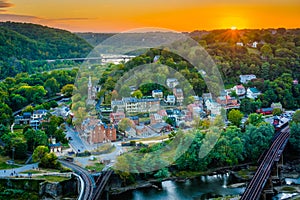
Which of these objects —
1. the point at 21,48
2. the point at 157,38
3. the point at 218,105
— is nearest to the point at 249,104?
the point at 218,105

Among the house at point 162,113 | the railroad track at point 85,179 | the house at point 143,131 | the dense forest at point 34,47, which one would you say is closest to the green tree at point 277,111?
the house at point 162,113

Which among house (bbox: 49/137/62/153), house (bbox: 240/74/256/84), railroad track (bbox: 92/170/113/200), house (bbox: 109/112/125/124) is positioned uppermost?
house (bbox: 240/74/256/84)

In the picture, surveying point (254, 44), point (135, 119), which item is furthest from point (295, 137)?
point (254, 44)

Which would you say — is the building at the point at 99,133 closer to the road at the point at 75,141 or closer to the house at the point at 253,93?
the road at the point at 75,141

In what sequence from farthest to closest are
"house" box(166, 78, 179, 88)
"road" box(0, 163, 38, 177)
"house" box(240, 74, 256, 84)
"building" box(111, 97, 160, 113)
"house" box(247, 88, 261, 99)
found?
1. "house" box(240, 74, 256, 84)
2. "house" box(247, 88, 261, 99)
3. "house" box(166, 78, 179, 88)
4. "building" box(111, 97, 160, 113)
5. "road" box(0, 163, 38, 177)

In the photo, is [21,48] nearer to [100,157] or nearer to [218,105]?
[218,105]

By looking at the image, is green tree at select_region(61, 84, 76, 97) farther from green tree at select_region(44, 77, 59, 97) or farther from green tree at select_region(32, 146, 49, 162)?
green tree at select_region(32, 146, 49, 162)

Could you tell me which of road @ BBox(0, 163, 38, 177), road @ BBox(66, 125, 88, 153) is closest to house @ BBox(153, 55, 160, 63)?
road @ BBox(66, 125, 88, 153)
